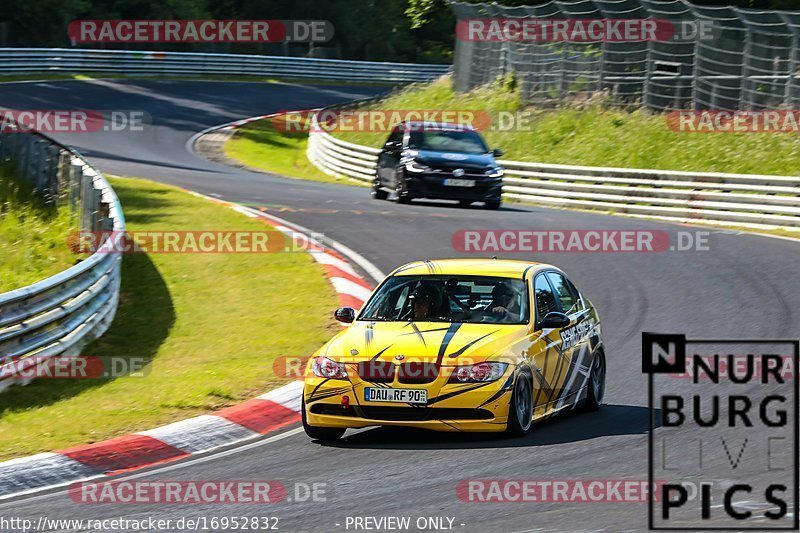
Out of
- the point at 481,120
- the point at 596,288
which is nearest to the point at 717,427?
the point at 596,288

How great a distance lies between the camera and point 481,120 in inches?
1563

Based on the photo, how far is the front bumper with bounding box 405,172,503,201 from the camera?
982 inches

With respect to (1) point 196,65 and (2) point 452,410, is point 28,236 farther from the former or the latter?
(1) point 196,65

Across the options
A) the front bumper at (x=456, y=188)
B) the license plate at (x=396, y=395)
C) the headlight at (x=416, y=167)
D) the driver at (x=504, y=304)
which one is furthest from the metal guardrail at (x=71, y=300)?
the front bumper at (x=456, y=188)

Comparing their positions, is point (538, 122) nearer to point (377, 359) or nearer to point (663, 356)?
point (663, 356)

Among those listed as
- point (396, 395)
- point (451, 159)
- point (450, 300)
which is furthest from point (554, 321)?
point (451, 159)

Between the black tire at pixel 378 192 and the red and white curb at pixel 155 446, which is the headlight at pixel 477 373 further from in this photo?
the black tire at pixel 378 192

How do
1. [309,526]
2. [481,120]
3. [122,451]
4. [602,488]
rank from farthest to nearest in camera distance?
[481,120] → [122,451] → [602,488] → [309,526]

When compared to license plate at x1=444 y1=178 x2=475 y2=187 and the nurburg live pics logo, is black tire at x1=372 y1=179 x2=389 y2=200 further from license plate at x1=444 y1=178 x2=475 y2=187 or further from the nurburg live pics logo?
the nurburg live pics logo

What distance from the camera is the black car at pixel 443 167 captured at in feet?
81.8

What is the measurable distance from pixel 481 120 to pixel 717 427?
30.8 m

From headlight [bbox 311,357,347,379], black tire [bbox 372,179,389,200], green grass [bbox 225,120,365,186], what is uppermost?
headlight [bbox 311,357,347,379]

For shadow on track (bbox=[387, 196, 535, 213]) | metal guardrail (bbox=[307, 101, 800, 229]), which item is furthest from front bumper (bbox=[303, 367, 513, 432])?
metal guardrail (bbox=[307, 101, 800, 229])

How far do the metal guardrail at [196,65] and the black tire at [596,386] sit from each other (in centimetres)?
4465
